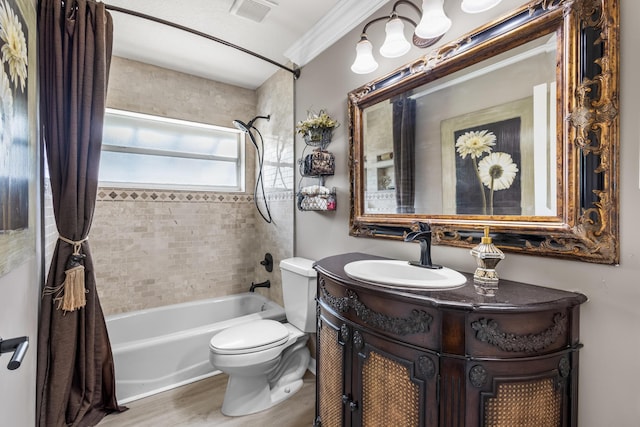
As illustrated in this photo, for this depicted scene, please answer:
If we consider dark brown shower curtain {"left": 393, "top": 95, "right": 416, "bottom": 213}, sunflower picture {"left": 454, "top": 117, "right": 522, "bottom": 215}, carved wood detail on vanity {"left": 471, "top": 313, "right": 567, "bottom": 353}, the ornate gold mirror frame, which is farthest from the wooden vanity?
dark brown shower curtain {"left": 393, "top": 95, "right": 416, "bottom": 213}

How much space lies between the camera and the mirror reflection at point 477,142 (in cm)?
102

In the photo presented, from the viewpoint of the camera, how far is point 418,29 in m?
1.19

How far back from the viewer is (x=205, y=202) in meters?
2.73

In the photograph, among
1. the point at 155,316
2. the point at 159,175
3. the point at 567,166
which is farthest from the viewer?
the point at 159,175

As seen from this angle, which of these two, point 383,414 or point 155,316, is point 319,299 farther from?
point 155,316

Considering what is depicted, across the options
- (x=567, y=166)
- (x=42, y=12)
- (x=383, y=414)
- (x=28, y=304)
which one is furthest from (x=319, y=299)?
(x=42, y=12)

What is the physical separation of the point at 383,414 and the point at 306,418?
0.87m

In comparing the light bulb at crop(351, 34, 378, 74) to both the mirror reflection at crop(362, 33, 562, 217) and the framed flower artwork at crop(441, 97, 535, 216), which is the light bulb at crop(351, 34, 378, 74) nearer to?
the mirror reflection at crop(362, 33, 562, 217)

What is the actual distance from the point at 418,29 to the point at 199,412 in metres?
2.34

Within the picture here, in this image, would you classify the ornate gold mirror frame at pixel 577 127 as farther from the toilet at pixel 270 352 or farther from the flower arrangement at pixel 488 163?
the toilet at pixel 270 352

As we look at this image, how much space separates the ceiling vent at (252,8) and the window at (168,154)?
3.84ft

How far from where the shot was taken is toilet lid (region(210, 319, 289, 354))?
5.41ft

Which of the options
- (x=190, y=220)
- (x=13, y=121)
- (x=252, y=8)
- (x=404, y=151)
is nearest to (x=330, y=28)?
(x=252, y=8)

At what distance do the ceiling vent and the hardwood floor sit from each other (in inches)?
97.5
